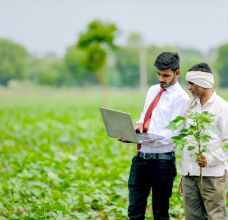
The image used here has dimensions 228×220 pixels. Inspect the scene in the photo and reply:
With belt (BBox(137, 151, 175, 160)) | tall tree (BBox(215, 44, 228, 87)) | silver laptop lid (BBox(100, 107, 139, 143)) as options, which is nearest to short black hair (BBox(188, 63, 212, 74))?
silver laptop lid (BBox(100, 107, 139, 143))

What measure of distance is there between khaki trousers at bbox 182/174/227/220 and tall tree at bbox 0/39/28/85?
69.0 m

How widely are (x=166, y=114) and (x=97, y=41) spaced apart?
83.5ft

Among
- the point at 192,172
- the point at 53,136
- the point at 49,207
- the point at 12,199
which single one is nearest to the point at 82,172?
the point at 12,199

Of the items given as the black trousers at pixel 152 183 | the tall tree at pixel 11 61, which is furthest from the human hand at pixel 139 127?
the tall tree at pixel 11 61

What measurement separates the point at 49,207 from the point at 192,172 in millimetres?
2008

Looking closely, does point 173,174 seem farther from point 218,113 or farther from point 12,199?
point 12,199

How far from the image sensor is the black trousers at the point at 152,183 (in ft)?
15.8

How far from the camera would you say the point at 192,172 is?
4.52 meters

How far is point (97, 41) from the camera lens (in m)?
29.9

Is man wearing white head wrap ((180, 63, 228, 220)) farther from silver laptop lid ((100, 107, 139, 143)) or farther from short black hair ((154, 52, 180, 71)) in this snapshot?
silver laptop lid ((100, 107, 139, 143))

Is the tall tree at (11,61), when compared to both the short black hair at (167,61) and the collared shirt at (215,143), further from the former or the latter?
the collared shirt at (215,143)

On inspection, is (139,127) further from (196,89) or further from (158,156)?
(196,89)

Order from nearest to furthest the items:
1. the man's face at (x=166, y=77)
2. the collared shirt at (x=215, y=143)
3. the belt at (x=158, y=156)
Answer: the collared shirt at (x=215, y=143) < the man's face at (x=166, y=77) < the belt at (x=158, y=156)

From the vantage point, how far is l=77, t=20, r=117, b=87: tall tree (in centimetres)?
2964
